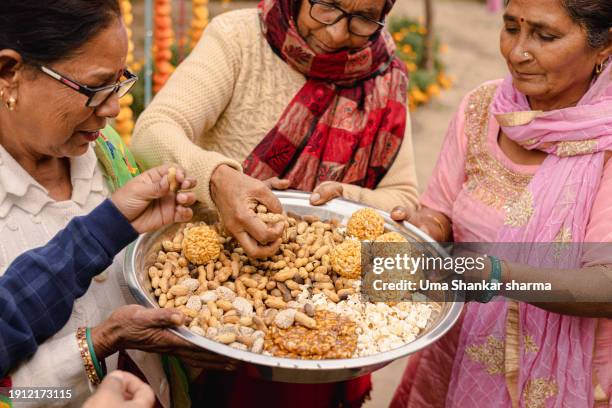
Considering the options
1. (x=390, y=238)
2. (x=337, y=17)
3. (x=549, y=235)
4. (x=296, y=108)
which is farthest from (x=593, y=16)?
(x=296, y=108)

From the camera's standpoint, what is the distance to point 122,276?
A: 2152 millimetres

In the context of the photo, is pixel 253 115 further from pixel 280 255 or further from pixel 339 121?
pixel 280 255

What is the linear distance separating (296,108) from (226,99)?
27 centimetres

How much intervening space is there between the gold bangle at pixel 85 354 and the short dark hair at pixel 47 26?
708 millimetres

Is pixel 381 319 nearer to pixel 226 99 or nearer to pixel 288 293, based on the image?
pixel 288 293

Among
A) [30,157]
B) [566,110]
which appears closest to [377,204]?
[566,110]

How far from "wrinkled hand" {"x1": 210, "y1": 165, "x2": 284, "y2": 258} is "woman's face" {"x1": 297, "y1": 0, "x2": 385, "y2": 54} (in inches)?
24.4

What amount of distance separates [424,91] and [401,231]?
5.92m

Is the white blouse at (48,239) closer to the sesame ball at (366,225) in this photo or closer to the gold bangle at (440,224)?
the sesame ball at (366,225)

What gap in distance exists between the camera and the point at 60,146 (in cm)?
190

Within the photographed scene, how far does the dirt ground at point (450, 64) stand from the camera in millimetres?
6679

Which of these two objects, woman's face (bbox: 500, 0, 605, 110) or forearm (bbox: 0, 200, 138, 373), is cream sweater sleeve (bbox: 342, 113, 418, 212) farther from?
forearm (bbox: 0, 200, 138, 373)

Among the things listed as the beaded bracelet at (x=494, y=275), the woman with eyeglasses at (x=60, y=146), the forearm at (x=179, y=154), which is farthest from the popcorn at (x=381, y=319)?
the forearm at (x=179, y=154)

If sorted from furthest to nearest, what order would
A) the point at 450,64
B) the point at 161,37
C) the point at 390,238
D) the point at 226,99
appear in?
1. the point at 450,64
2. the point at 161,37
3. the point at 226,99
4. the point at 390,238
